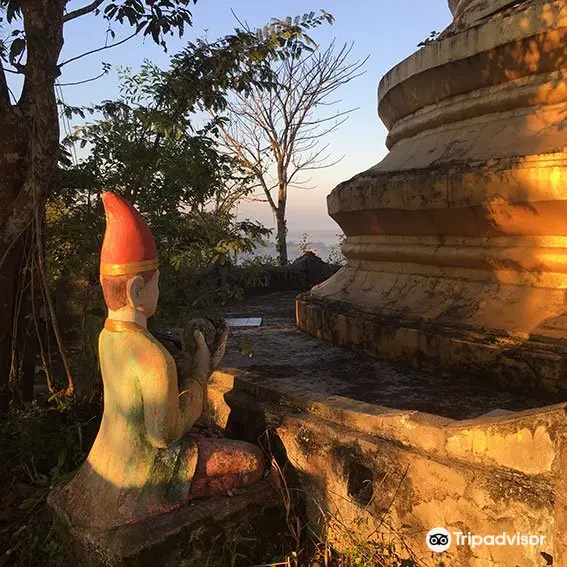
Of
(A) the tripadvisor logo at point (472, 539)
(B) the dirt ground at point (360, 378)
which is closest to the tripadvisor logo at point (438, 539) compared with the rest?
(A) the tripadvisor logo at point (472, 539)

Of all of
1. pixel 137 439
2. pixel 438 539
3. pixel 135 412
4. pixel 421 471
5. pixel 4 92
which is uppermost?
pixel 4 92

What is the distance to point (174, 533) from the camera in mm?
2336

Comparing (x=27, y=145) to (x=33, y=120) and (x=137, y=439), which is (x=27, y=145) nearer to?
(x=33, y=120)

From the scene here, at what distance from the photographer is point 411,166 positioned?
168 inches

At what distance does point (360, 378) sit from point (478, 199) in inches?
52.7

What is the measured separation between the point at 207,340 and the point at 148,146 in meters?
1.99

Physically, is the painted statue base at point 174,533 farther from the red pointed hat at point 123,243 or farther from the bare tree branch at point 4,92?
the bare tree branch at point 4,92

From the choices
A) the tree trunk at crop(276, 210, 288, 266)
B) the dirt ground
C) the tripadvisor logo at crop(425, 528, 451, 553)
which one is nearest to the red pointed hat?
the dirt ground

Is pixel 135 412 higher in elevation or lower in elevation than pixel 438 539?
higher

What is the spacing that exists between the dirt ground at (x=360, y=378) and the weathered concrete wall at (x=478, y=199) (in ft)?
0.51

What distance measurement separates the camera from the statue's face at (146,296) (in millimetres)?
2403

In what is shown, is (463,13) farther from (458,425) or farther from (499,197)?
(458,425)

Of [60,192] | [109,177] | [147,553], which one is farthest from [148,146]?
[147,553]

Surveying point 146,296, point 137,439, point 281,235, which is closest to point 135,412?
point 137,439
